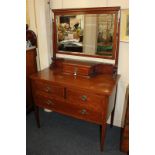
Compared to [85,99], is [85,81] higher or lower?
higher

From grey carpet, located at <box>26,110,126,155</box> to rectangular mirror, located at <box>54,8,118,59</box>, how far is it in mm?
1023

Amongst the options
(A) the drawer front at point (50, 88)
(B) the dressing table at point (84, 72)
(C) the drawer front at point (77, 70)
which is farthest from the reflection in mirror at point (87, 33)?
(A) the drawer front at point (50, 88)

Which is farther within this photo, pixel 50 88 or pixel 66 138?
pixel 66 138

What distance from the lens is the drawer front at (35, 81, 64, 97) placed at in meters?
1.87

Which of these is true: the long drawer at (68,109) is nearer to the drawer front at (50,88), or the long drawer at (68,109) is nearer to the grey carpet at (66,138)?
the drawer front at (50,88)

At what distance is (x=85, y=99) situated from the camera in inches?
68.7

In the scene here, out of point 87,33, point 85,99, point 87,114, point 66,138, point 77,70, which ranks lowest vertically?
point 66,138

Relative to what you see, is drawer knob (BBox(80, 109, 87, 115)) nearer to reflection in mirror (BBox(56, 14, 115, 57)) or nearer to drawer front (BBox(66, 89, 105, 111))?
drawer front (BBox(66, 89, 105, 111))

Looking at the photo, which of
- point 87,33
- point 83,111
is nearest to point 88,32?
point 87,33

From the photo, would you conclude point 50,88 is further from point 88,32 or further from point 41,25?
point 41,25

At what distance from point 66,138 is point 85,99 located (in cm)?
70

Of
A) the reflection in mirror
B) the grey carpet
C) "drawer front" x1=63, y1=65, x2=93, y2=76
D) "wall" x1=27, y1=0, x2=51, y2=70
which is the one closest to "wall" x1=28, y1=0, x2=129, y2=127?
"wall" x1=27, y1=0, x2=51, y2=70
